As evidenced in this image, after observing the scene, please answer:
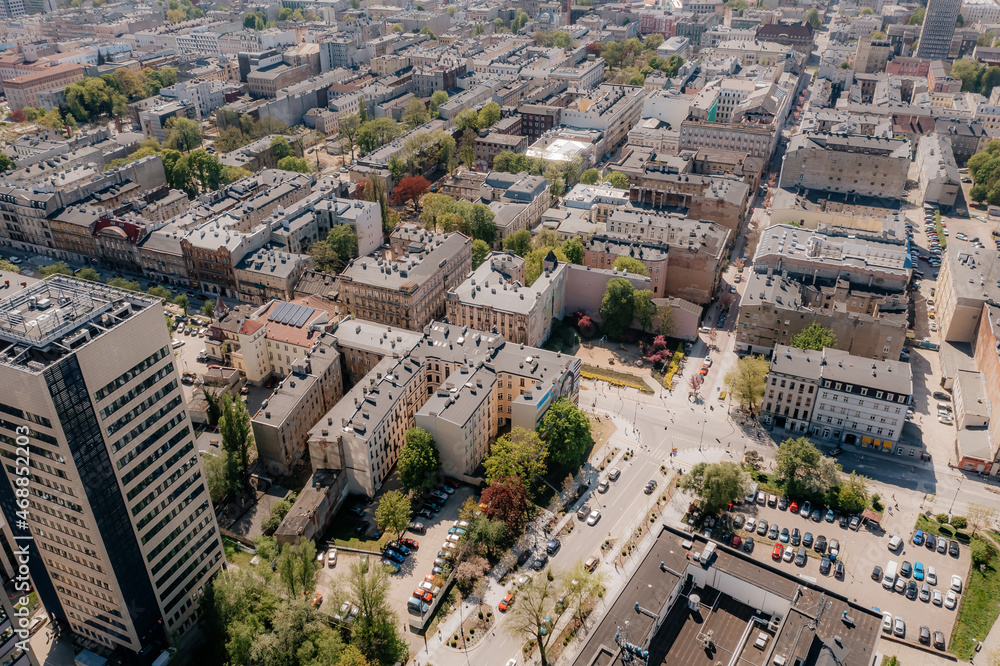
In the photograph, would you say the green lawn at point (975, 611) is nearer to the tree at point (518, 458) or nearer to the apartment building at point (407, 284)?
the tree at point (518, 458)

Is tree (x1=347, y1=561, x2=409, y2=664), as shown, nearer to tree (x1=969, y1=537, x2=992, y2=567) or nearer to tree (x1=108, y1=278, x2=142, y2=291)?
tree (x1=969, y1=537, x2=992, y2=567)

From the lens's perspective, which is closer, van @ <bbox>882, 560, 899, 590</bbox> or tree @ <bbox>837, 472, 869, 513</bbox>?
van @ <bbox>882, 560, 899, 590</bbox>

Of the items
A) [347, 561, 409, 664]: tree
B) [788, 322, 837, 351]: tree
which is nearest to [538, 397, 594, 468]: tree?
[347, 561, 409, 664]: tree

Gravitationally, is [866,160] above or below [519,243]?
above

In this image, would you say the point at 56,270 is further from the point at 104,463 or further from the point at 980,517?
the point at 980,517

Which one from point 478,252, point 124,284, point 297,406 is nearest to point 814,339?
point 478,252

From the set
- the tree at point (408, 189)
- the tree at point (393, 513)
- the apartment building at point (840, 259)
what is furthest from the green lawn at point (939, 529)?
the tree at point (408, 189)
